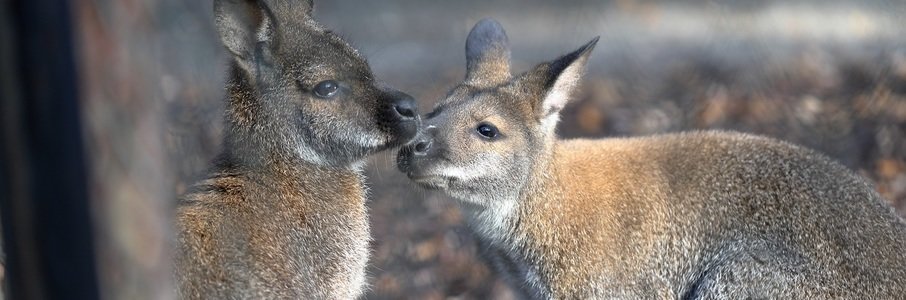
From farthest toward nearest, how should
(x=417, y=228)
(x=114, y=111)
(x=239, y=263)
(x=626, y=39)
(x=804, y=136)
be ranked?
(x=626, y=39) → (x=804, y=136) → (x=417, y=228) → (x=239, y=263) → (x=114, y=111)

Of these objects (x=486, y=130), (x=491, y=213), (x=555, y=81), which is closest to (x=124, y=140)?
(x=486, y=130)

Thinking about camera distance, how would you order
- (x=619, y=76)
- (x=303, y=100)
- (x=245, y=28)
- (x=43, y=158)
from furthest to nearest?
(x=619, y=76) < (x=303, y=100) < (x=245, y=28) < (x=43, y=158)

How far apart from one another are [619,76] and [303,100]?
18.2ft

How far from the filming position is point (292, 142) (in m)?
4.95

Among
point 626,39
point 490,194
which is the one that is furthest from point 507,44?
point 626,39

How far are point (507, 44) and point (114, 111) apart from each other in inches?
145

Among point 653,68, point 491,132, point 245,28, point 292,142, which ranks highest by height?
point 245,28

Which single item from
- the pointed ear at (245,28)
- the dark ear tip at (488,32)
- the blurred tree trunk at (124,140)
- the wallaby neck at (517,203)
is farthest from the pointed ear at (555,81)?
the blurred tree trunk at (124,140)

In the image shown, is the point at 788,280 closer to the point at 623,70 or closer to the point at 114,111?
the point at 114,111

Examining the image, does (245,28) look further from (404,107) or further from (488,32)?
(488,32)

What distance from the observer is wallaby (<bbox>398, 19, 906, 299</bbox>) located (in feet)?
18.2

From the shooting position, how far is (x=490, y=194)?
5641mm

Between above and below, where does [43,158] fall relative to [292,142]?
above

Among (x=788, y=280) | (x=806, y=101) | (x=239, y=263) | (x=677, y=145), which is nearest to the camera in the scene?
(x=239, y=263)
